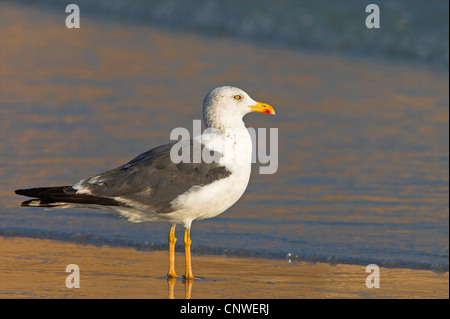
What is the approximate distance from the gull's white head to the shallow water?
119cm

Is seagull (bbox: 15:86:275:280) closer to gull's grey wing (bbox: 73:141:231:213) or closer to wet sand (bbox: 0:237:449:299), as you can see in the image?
gull's grey wing (bbox: 73:141:231:213)

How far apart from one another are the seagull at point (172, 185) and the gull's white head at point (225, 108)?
0.10 metres

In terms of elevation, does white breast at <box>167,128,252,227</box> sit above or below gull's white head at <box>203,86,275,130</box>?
below

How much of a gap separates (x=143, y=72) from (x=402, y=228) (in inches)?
257

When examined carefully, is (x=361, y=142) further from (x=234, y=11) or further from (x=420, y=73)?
(x=234, y=11)

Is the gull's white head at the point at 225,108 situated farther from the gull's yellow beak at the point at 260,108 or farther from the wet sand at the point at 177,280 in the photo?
the wet sand at the point at 177,280

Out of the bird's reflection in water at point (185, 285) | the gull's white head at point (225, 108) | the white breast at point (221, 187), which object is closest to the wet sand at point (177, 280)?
the bird's reflection in water at point (185, 285)

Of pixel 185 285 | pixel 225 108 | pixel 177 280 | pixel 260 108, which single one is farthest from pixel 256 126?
pixel 185 285

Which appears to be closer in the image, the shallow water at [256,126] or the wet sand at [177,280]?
the wet sand at [177,280]

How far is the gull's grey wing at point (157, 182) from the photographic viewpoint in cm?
619

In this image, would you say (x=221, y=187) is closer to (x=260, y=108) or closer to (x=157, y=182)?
(x=157, y=182)

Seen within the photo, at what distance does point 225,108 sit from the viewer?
646 cm

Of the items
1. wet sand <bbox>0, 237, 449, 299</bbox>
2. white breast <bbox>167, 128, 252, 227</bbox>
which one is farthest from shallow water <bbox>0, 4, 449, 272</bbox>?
white breast <bbox>167, 128, 252, 227</bbox>

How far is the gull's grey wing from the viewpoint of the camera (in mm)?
6188
